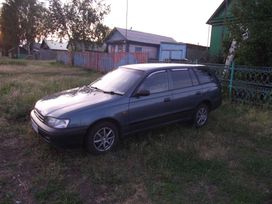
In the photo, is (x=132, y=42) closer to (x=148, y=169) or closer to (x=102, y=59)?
(x=102, y=59)

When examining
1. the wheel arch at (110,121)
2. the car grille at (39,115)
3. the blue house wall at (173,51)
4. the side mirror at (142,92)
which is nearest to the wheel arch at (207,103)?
the side mirror at (142,92)

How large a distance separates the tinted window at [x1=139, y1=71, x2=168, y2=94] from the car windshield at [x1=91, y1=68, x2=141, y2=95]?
20cm

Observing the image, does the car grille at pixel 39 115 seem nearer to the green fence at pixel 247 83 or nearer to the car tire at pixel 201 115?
the car tire at pixel 201 115

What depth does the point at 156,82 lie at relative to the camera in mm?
5418

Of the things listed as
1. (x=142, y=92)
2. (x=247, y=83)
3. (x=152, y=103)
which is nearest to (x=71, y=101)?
(x=142, y=92)

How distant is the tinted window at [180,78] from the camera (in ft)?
18.9

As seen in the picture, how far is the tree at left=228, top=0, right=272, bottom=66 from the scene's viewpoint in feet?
27.3

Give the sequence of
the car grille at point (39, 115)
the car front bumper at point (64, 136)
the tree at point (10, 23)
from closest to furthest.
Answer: the car front bumper at point (64, 136) → the car grille at point (39, 115) → the tree at point (10, 23)

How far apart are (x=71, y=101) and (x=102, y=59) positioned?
15613mm

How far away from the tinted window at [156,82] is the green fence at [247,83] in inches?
163

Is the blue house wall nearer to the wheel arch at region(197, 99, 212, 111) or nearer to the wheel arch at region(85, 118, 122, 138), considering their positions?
the wheel arch at region(197, 99, 212, 111)

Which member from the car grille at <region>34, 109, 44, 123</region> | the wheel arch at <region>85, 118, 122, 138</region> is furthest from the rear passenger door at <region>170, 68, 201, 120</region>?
the car grille at <region>34, 109, 44, 123</region>

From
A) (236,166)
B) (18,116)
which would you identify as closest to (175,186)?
(236,166)

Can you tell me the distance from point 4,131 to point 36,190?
262 cm
